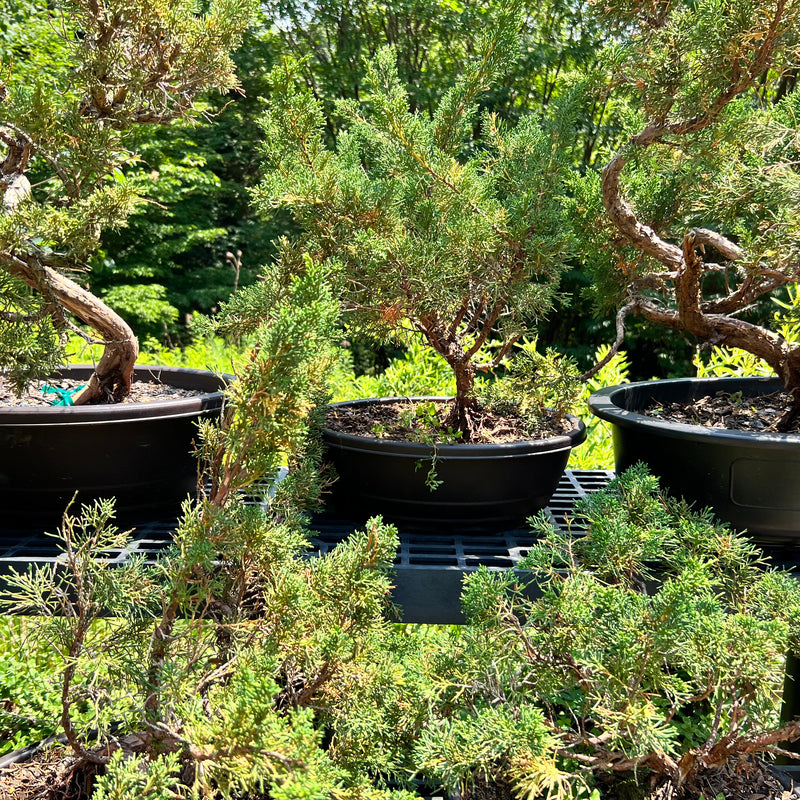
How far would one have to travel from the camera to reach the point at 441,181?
1.42m

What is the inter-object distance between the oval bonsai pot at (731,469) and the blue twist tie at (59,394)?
47.3 inches

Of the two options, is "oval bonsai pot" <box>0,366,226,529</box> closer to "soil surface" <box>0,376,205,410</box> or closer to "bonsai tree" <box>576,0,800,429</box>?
"soil surface" <box>0,376,205,410</box>

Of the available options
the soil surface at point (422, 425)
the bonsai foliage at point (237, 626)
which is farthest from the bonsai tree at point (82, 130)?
the bonsai foliage at point (237, 626)

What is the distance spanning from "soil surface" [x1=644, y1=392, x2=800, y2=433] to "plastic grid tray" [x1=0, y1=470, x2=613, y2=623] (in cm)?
35

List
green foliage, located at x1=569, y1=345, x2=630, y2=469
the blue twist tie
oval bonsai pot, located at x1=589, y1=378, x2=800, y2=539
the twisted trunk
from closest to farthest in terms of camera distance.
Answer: oval bonsai pot, located at x1=589, y1=378, x2=800, y2=539 < the twisted trunk < the blue twist tie < green foliage, located at x1=569, y1=345, x2=630, y2=469

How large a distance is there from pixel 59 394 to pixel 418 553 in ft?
2.99

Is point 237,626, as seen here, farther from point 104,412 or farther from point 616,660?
point 104,412

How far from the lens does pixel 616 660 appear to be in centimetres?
87

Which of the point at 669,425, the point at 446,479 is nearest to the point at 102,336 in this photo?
the point at 446,479

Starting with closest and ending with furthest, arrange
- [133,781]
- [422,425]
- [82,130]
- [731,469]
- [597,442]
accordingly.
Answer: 1. [133,781]
2. [731,469]
3. [82,130]
4. [422,425]
5. [597,442]

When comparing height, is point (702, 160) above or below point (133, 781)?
above

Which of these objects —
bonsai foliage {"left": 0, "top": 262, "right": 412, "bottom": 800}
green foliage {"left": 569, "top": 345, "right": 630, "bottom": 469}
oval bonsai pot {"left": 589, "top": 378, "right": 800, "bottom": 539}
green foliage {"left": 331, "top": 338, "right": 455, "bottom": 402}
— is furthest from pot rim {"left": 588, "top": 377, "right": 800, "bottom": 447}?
green foliage {"left": 331, "top": 338, "right": 455, "bottom": 402}

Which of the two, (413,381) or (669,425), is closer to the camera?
(669,425)

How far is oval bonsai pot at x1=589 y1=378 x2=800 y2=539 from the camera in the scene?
4.21 ft
